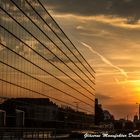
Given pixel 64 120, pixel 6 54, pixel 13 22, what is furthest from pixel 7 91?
pixel 64 120

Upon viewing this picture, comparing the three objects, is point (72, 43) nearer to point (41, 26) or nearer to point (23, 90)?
point (41, 26)

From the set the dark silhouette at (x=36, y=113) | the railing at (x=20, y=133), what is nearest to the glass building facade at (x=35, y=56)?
the dark silhouette at (x=36, y=113)

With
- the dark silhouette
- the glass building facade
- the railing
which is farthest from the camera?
the dark silhouette

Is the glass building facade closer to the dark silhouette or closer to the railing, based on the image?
the dark silhouette

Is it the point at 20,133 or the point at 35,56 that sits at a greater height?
the point at 35,56

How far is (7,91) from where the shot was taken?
199 ft

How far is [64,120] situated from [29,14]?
39466 mm

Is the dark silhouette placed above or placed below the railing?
above

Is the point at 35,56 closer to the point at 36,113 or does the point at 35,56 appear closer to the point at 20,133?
the point at 36,113

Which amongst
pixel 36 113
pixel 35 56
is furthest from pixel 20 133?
pixel 35 56

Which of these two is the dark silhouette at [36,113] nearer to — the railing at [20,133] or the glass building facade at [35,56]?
the glass building facade at [35,56]

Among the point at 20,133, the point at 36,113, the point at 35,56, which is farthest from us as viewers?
the point at 36,113

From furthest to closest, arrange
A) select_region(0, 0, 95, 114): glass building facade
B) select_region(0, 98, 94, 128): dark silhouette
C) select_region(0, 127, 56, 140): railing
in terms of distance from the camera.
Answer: select_region(0, 98, 94, 128): dark silhouette → select_region(0, 0, 95, 114): glass building facade → select_region(0, 127, 56, 140): railing

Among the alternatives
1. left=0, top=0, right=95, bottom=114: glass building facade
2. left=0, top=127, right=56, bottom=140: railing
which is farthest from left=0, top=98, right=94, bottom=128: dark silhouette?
left=0, top=127, right=56, bottom=140: railing
